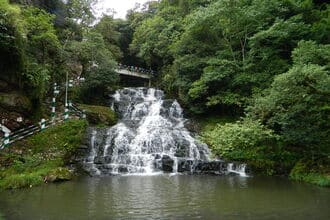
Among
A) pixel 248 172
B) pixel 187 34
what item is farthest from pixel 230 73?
pixel 248 172

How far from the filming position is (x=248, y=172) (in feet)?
62.0

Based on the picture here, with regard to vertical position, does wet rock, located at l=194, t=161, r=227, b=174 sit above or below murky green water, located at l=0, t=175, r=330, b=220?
above

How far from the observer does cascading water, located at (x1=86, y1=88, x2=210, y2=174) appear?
1947 cm

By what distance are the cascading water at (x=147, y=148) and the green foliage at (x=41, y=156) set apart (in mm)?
1428

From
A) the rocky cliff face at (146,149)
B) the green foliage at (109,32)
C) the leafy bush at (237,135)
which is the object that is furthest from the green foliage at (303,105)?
the green foliage at (109,32)

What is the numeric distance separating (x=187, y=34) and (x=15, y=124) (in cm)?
1689

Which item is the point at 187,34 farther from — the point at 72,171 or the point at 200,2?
the point at 72,171

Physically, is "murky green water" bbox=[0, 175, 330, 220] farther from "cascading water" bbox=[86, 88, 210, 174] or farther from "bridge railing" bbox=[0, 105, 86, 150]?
"bridge railing" bbox=[0, 105, 86, 150]

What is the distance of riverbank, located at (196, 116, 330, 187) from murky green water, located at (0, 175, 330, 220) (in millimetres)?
1668

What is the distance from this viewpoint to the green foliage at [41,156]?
1554 centimetres

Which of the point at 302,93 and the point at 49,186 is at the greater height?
the point at 302,93

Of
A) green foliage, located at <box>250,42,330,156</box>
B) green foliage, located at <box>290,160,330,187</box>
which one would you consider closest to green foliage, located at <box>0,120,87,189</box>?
green foliage, located at <box>250,42,330,156</box>

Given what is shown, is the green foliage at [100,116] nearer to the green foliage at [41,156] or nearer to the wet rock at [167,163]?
the green foliage at [41,156]

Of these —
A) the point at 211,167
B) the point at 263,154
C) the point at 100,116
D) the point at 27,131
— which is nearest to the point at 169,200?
the point at 211,167
